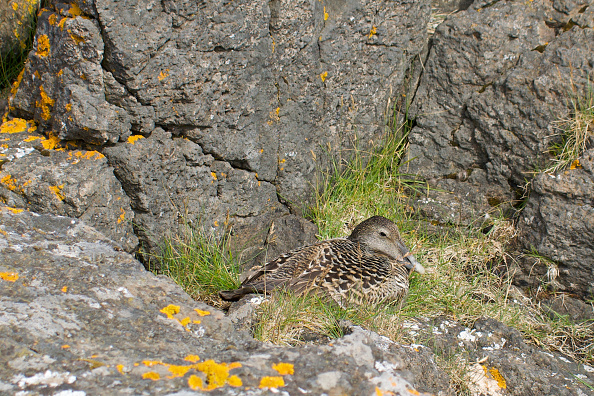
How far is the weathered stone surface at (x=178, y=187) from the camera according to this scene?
4012mm

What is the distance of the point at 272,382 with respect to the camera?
82.0 inches

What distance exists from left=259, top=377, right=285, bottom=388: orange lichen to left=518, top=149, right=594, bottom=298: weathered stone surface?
3642 mm

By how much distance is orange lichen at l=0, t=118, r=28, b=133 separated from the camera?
13.2ft

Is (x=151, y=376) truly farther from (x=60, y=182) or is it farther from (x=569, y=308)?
(x=569, y=308)

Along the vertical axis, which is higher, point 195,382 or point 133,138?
point 133,138

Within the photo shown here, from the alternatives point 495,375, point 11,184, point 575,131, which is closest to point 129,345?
point 11,184

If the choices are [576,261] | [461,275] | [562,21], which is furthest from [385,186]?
[562,21]

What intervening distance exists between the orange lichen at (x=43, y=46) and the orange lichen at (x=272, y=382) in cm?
305

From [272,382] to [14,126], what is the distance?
3.14m

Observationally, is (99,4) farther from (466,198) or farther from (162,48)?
(466,198)

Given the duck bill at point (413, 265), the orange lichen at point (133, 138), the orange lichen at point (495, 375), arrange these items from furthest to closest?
the duck bill at point (413, 265) → the orange lichen at point (133, 138) → the orange lichen at point (495, 375)

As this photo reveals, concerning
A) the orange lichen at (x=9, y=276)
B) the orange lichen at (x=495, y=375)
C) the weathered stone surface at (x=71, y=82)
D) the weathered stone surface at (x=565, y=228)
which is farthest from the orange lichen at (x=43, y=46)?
the weathered stone surface at (x=565, y=228)

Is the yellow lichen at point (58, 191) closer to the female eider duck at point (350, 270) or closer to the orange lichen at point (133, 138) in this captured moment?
the orange lichen at point (133, 138)

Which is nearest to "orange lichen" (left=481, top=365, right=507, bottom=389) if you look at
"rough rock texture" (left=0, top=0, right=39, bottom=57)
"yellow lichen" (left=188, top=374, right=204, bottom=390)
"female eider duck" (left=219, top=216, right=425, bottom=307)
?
"female eider duck" (left=219, top=216, right=425, bottom=307)
